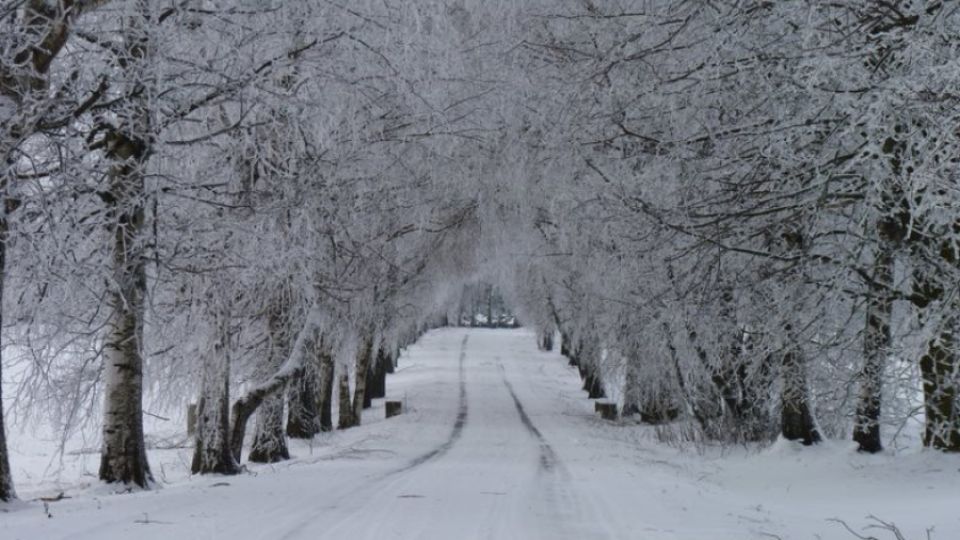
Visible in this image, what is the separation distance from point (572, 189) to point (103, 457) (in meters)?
9.54

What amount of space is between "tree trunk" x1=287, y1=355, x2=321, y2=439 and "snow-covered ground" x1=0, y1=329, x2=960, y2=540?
791 millimetres

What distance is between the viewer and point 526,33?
12.9 m

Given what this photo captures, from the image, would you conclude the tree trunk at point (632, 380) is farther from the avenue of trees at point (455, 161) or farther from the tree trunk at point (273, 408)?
the tree trunk at point (273, 408)

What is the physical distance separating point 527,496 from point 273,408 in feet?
22.7

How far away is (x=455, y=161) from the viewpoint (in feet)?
57.7

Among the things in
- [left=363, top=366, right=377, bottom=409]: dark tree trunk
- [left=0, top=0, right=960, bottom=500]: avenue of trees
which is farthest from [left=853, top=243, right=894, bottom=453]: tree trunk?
[left=363, top=366, right=377, bottom=409]: dark tree trunk

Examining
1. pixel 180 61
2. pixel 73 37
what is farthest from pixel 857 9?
pixel 73 37

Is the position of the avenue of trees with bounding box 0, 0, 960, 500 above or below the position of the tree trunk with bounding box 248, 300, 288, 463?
above

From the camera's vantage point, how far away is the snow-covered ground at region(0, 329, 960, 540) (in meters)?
6.90

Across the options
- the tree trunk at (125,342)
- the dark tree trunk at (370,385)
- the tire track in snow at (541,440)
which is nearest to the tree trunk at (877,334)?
the tire track in snow at (541,440)

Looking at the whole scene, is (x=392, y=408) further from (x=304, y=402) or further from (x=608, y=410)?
(x=304, y=402)

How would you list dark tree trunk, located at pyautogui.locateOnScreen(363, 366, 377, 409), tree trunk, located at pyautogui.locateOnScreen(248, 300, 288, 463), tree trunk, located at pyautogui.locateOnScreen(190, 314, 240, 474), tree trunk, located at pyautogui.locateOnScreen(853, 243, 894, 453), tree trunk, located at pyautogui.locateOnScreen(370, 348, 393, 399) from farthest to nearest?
1. tree trunk, located at pyautogui.locateOnScreen(370, 348, 393, 399)
2. dark tree trunk, located at pyautogui.locateOnScreen(363, 366, 377, 409)
3. tree trunk, located at pyautogui.locateOnScreen(248, 300, 288, 463)
4. tree trunk, located at pyautogui.locateOnScreen(190, 314, 240, 474)
5. tree trunk, located at pyautogui.locateOnScreen(853, 243, 894, 453)

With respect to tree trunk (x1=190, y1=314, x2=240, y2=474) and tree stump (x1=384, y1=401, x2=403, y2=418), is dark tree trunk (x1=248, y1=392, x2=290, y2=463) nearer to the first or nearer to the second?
tree trunk (x1=190, y1=314, x2=240, y2=474)

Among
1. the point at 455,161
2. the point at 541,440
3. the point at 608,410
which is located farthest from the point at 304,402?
the point at 608,410
